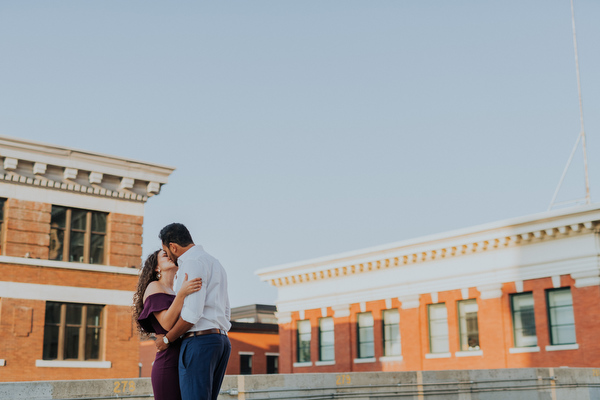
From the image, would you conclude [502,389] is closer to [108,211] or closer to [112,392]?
[112,392]

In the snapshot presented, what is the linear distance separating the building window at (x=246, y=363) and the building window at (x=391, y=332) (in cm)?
1349

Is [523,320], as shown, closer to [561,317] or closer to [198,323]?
[561,317]

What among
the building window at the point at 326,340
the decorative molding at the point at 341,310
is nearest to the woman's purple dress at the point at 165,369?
the decorative molding at the point at 341,310

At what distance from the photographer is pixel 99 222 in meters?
26.9

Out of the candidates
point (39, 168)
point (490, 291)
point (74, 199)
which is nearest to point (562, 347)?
point (490, 291)

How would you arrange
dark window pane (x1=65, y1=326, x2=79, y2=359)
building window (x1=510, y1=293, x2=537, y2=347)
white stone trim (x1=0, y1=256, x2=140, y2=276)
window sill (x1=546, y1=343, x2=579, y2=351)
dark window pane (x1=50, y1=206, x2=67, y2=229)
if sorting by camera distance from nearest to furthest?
white stone trim (x1=0, y1=256, x2=140, y2=276)
dark window pane (x1=65, y1=326, x2=79, y2=359)
dark window pane (x1=50, y1=206, x2=67, y2=229)
window sill (x1=546, y1=343, x2=579, y2=351)
building window (x1=510, y1=293, x2=537, y2=347)

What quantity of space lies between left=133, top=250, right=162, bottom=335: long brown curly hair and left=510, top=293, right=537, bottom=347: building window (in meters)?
26.8

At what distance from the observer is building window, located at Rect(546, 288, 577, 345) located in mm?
28312

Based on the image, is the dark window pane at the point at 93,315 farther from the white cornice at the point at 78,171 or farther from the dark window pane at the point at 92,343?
the white cornice at the point at 78,171

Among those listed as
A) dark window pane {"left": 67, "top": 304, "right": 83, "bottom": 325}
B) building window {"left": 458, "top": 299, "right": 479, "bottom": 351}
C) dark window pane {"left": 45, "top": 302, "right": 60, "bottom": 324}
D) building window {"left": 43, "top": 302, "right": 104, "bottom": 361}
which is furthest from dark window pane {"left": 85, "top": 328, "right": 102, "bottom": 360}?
building window {"left": 458, "top": 299, "right": 479, "bottom": 351}

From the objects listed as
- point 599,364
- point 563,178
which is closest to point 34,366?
point 599,364

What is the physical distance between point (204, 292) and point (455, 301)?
28939 millimetres

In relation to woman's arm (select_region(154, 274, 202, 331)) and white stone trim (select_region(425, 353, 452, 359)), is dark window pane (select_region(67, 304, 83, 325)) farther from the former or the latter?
woman's arm (select_region(154, 274, 202, 331))

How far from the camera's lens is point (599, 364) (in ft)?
88.4
